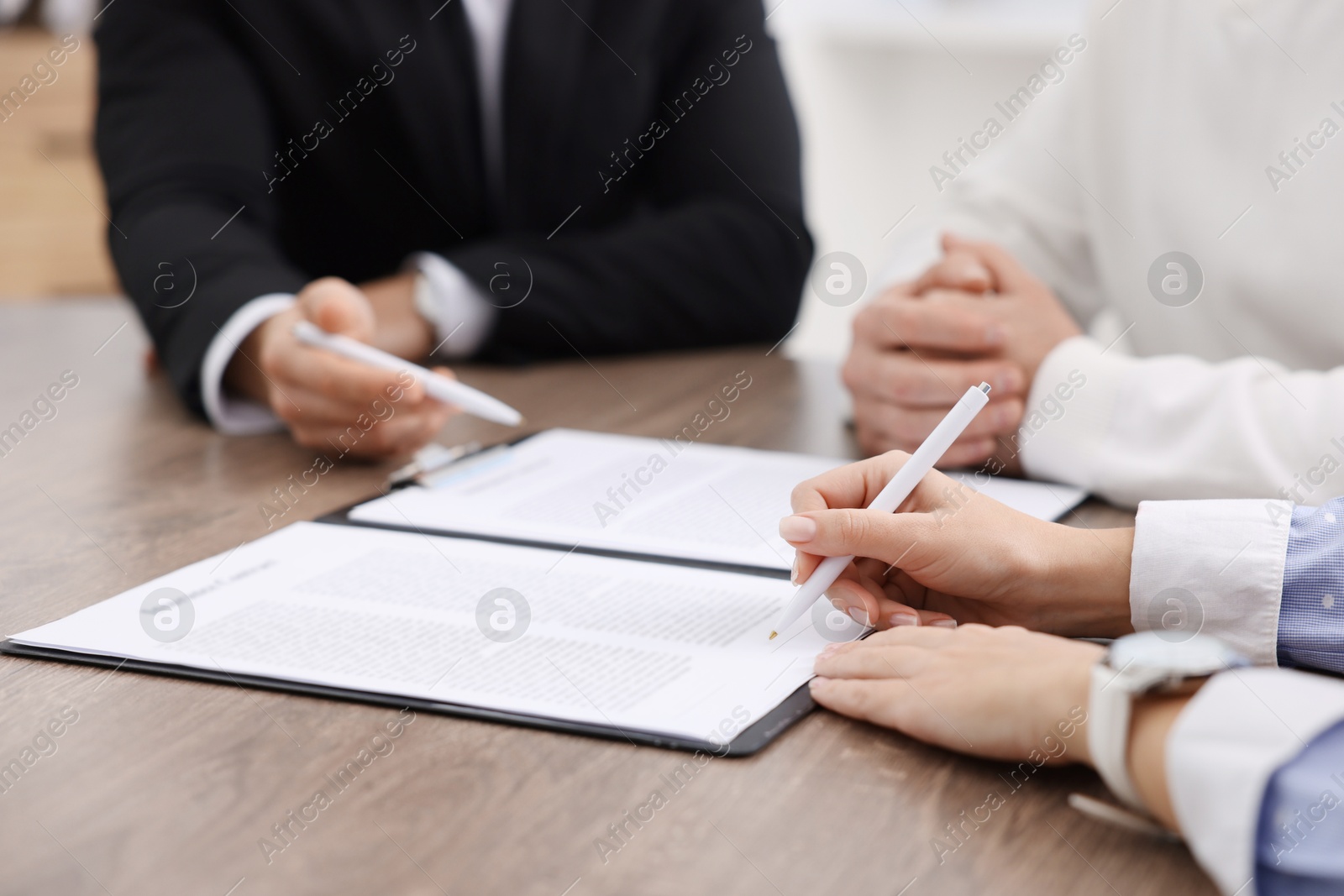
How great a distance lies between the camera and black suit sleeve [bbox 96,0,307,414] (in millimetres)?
1320

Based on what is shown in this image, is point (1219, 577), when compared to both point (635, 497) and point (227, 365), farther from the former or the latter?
point (227, 365)

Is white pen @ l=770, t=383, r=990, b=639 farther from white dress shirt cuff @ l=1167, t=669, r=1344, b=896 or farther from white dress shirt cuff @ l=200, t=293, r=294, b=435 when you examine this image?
white dress shirt cuff @ l=200, t=293, r=294, b=435

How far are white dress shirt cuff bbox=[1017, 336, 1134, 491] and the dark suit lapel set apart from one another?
827 millimetres

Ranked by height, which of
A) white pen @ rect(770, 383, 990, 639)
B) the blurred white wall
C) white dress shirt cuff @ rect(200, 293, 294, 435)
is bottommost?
white pen @ rect(770, 383, 990, 639)

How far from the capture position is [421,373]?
1083 millimetres

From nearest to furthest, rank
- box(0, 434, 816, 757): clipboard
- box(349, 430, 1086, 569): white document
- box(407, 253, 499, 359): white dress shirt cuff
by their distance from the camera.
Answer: box(0, 434, 816, 757): clipboard, box(349, 430, 1086, 569): white document, box(407, 253, 499, 359): white dress shirt cuff

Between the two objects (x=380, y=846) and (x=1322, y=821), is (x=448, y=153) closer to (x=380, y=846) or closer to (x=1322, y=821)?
(x=380, y=846)

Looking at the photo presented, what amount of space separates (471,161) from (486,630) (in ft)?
3.40

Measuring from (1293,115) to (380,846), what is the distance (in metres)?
1.07

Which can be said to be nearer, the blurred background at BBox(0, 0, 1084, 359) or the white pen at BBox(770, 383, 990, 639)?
the white pen at BBox(770, 383, 990, 639)

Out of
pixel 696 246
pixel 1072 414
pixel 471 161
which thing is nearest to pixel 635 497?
pixel 1072 414

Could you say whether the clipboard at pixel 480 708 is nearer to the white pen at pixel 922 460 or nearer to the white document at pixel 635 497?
the white pen at pixel 922 460

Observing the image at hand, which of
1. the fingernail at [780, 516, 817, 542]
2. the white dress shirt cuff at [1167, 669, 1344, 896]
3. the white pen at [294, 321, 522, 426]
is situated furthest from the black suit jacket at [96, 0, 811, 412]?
the white dress shirt cuff at [1167, 669, 1344, 896]

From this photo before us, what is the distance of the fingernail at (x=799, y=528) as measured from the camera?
69cm
